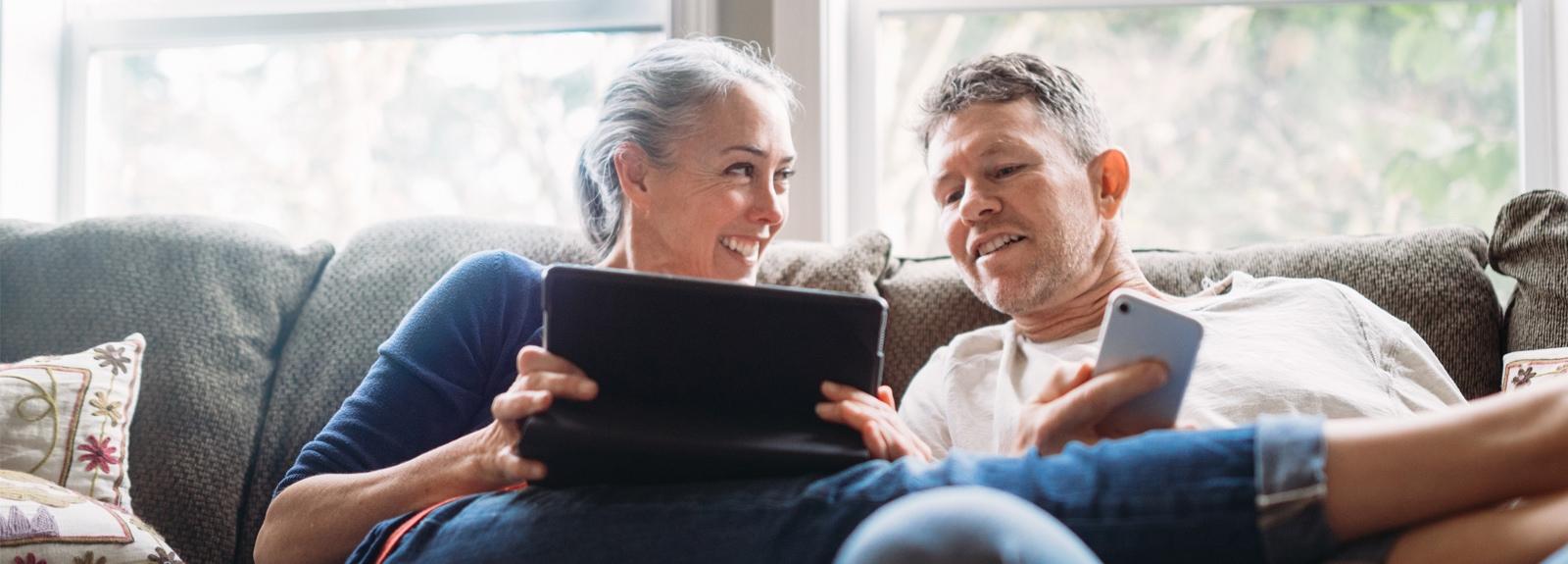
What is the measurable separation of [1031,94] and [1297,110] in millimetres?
922

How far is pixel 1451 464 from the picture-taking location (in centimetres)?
93

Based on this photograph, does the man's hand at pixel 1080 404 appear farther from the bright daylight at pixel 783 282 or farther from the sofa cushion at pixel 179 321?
the sofa cushion at pixel 179 321

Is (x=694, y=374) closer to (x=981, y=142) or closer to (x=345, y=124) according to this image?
(x=981, y=142)

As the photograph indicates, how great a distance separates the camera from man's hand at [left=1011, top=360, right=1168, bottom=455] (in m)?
1.16

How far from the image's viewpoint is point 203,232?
6.89 ft

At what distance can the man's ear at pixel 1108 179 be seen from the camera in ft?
6.14

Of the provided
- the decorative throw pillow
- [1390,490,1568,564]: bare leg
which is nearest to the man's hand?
[1390,490,1568,564]: bare leg

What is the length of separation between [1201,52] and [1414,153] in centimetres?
45

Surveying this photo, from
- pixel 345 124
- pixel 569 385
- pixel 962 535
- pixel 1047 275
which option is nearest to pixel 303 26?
pixel 345 124

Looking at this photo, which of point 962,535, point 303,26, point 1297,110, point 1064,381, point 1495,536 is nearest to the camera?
point 962,535

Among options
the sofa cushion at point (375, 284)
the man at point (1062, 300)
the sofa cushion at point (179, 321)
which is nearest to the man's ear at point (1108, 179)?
the man at point (1062, 300)

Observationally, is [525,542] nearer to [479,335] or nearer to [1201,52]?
[479,335]

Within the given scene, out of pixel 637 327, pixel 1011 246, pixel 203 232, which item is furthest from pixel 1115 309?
pixel 203 232

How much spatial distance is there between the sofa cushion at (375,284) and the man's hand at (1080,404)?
26.5 inches
